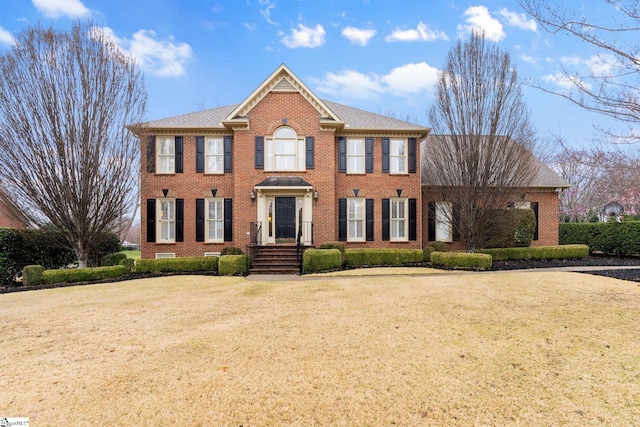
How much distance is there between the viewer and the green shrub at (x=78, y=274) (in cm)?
1119

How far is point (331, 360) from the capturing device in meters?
4.28

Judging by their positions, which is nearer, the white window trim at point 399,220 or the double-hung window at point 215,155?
the double-hung window at point 215,155

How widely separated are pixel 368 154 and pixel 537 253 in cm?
944

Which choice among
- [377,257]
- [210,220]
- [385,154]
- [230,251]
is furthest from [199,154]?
[377,257]

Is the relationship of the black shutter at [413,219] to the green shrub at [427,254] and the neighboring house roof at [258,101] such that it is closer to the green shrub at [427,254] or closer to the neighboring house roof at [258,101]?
the green shrub at [427,254]

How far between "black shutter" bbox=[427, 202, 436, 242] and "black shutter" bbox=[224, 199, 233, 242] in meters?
10.1

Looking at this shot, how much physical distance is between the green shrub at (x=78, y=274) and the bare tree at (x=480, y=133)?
14.3 meters

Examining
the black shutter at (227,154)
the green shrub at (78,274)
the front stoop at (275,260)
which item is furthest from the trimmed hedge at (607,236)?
the green shrub at (78,274)

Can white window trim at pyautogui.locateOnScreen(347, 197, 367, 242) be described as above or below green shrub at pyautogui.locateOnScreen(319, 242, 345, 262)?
above

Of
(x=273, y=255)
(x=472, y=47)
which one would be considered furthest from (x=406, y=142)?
(x=273, y=255)

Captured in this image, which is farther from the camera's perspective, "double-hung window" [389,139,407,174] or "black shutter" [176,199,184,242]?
"double-hung window" [389,139,407,174]

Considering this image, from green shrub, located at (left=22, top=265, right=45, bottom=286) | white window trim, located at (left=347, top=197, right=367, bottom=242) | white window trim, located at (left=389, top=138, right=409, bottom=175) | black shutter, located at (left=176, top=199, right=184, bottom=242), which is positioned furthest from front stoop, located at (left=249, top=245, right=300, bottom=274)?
green shrub, located at (left=22, top=265, right=45, bottom=286)

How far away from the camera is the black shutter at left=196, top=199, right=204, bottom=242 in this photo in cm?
1542

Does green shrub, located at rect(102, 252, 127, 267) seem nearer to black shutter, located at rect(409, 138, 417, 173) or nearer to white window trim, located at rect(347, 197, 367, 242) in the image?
white window trim, located at rect(347, 197, 367, 242)
